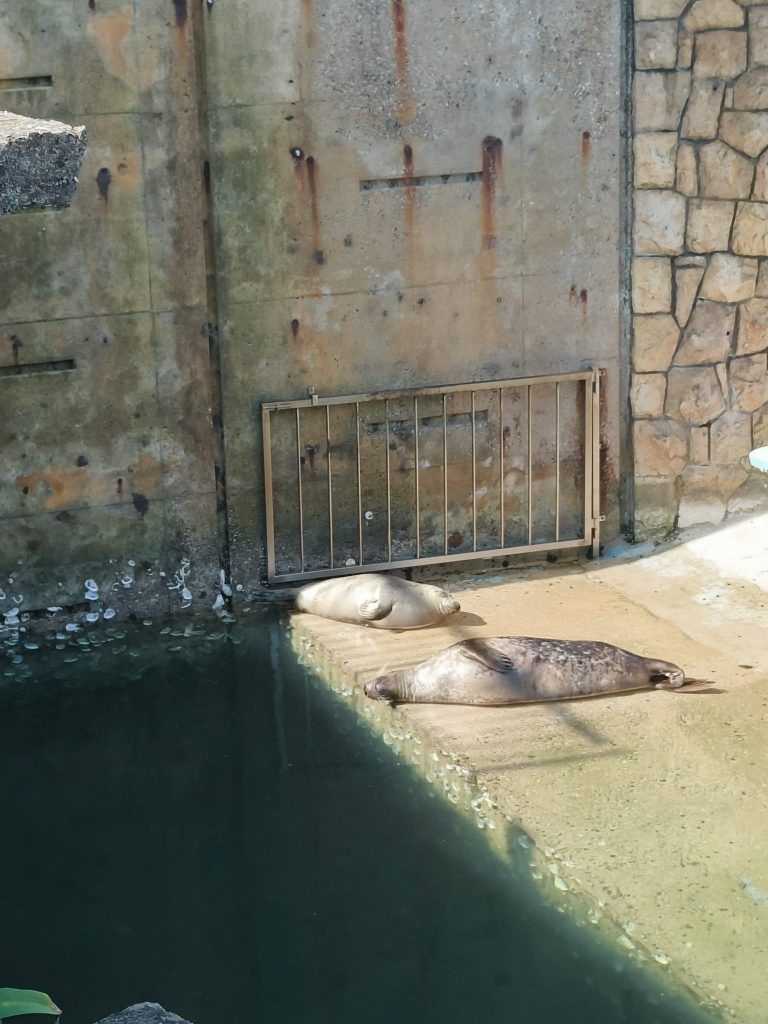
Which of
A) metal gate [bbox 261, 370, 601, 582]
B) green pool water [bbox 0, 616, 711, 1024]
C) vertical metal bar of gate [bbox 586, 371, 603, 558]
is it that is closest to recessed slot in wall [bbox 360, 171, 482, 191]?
metal gate [bbox 261, 370, 601, 582]

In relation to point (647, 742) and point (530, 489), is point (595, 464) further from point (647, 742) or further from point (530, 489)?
point (647, 742)

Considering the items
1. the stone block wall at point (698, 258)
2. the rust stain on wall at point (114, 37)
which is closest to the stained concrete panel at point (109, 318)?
the rust stain on wall at point (114, 37)

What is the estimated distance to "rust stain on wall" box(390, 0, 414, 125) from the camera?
8.07 metres

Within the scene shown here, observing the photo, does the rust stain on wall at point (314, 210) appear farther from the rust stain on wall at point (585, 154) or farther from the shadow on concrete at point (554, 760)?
the shadow on concrete at point (554, 760)

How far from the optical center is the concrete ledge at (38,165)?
3.78 metres

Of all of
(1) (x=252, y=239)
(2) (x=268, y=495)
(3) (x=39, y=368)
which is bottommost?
(2) (x=268, y=495)

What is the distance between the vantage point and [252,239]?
26.6 ft

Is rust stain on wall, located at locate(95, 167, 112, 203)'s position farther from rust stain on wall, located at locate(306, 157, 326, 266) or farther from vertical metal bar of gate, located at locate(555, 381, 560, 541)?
vertical metal bar of gate, located at locate(555, 381, 560, 541)

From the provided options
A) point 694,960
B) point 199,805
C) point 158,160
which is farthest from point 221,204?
point 694,960

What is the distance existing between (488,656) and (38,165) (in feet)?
12.7

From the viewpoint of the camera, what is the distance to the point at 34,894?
562 centimetres

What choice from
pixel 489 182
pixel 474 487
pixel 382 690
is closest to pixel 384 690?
pixel 382 690

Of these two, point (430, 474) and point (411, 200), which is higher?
point (411, 200)

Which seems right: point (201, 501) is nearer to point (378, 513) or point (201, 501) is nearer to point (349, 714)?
point (378, 513)
